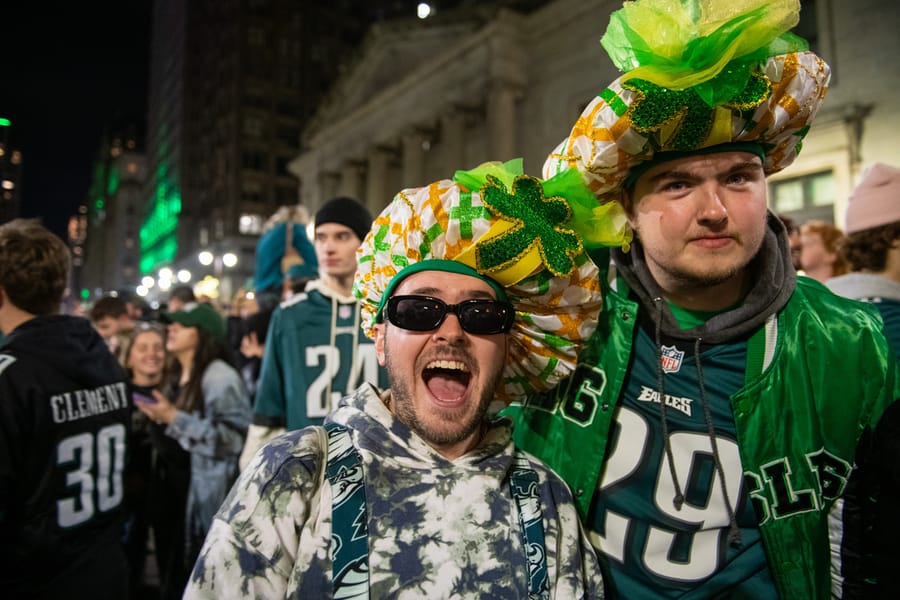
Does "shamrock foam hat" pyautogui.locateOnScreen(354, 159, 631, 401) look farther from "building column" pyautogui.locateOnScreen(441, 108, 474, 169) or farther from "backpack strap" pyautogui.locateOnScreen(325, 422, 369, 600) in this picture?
"building column" pyautogui.locateOnScreen(441, 108, 474, 169)

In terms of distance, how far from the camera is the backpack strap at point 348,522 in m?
1.44

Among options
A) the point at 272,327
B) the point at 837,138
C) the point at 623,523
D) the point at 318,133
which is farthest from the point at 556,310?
the point at 318,133

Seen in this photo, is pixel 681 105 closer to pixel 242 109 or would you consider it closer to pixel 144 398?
pixel 144 398

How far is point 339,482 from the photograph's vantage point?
5.10 feet

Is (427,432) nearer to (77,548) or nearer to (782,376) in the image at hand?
(782,376)

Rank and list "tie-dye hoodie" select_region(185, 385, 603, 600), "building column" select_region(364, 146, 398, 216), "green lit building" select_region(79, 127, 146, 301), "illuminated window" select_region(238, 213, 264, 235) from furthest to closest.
Result: "green lit building" select_region(79, 127, 146, 301) < "illuminated window" select_region(238, 213, 264, 235) < "building column" select_region(364, 146, 398, 216) < "tie-dye hoodie" select_region(185, 385, 603, 600)

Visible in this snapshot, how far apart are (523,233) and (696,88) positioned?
0.77 metres

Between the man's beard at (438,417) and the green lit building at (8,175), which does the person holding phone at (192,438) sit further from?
the man's beard at (438,417)

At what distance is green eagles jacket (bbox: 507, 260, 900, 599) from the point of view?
74.6 inches

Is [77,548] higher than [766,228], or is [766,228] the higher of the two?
[766,228]

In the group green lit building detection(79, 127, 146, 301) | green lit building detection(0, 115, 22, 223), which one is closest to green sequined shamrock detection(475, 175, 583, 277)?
green lit building detection(0, 115, 22, 223)

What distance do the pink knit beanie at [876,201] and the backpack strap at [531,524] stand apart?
2.68 m

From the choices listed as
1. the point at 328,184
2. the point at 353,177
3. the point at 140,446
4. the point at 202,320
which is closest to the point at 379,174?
the point at 353,177

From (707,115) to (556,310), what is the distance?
2.84ft
